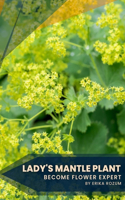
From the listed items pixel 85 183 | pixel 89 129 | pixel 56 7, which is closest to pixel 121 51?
pixel 56 7

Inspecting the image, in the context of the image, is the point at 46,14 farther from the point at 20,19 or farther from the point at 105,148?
the point at 105,148

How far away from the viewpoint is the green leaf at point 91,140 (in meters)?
1.54

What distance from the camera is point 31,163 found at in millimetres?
1266

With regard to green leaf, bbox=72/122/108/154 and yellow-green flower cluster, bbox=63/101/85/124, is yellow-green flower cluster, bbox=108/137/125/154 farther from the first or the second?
yellow-green flower cluster, bbox=63/101/85/124

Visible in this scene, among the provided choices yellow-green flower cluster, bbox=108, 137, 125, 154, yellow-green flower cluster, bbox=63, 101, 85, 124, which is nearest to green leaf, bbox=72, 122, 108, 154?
yellow-green flower cluster, bbox=108, 137, 125, 154

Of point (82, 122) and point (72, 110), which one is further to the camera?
point (82, 122)

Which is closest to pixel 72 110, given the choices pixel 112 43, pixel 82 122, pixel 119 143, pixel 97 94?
pixel 97 94

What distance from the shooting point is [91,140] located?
5.10 feet

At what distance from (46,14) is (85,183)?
35.6 inches

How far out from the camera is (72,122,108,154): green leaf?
154cm

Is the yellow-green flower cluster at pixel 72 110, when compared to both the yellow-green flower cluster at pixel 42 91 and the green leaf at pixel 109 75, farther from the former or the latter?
the green leaf at pixel 109 75

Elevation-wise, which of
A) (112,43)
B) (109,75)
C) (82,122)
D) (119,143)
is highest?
(112,43)

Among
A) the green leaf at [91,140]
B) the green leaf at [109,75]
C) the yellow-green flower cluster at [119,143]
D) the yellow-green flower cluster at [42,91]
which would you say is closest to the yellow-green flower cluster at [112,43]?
the green leaf at [109,75]

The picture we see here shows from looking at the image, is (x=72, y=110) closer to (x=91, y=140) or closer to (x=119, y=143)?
(x=91, y=140)
